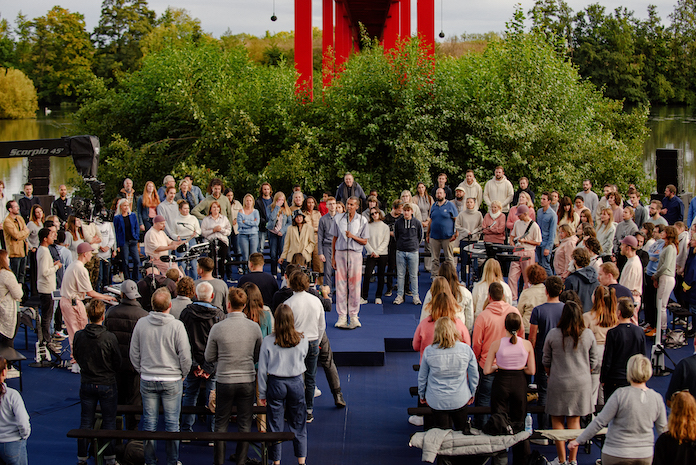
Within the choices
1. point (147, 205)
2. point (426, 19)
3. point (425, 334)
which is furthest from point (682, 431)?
point (426, 19)

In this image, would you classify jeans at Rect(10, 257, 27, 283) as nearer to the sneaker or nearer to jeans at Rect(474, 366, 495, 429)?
the sneaker

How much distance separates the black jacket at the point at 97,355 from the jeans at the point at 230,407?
0.89 m

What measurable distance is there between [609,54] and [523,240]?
3475cm

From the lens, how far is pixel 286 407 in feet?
16.5

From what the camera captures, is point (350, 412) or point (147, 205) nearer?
point (350, 412)

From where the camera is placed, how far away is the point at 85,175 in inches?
430

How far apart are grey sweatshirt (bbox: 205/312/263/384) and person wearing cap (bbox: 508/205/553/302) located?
15.5 ft

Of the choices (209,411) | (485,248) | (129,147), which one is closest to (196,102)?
(129,147)

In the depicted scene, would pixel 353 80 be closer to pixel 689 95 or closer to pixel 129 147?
pixel 129 147

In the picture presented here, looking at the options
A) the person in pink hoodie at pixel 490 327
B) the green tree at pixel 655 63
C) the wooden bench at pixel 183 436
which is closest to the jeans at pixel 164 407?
the wooden bench at pixel 183 436

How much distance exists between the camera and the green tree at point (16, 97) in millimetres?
41844

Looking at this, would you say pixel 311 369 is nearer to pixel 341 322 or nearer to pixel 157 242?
pixel 341 322

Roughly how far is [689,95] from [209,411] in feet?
146

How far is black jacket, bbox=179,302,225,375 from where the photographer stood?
5.38 metres
